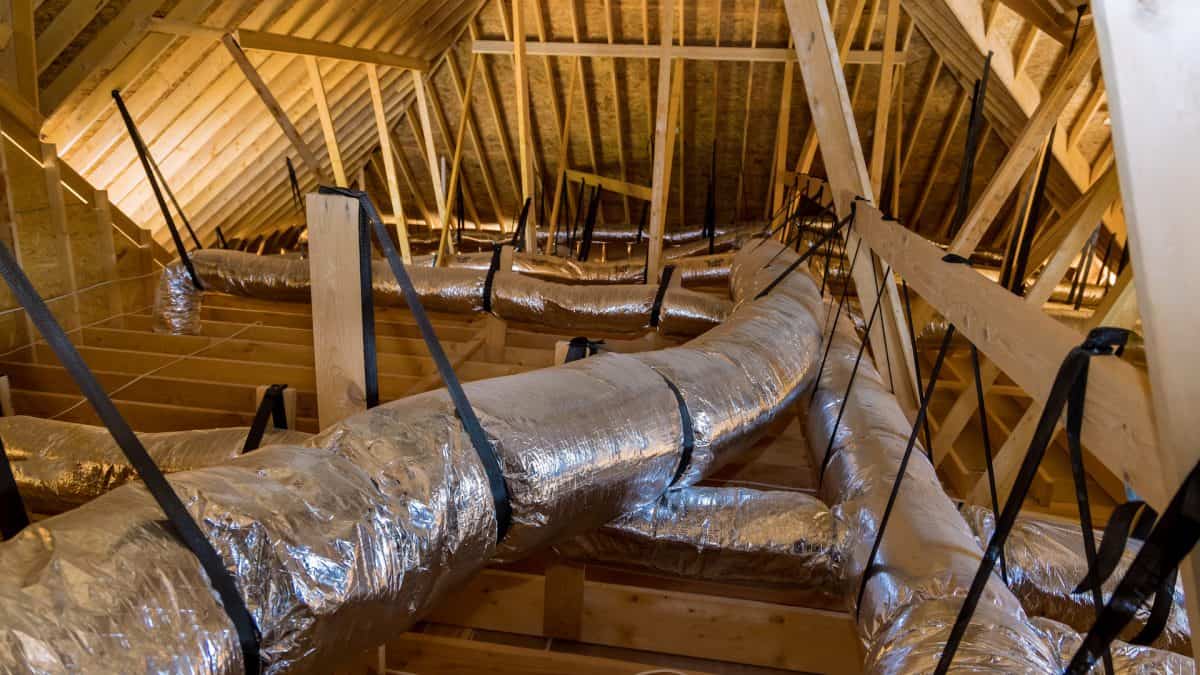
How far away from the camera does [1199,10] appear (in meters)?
0.80

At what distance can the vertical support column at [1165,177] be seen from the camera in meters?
0.81

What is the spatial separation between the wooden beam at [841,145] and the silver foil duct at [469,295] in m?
1.11

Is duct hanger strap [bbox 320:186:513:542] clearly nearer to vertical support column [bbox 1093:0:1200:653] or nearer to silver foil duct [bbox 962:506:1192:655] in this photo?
vertical support column [bbox 1093:0:1200:653]

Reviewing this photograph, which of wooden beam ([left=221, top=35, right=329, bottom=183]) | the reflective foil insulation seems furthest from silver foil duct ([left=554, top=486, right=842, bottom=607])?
wooden beam ([left=221, top=35, right=329, bottom=183])

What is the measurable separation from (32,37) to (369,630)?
13.9 ft

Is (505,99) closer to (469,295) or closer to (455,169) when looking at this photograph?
(455,169)

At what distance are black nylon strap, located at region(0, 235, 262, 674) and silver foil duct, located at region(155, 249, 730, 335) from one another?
11.0 feet

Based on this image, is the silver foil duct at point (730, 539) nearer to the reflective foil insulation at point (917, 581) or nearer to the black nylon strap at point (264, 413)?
the reflective foil insulation at point (917, 581)

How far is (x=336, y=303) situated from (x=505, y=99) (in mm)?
8540

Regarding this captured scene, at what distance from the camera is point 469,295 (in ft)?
15.6

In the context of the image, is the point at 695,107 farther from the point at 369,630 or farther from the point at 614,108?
the point at 369,630

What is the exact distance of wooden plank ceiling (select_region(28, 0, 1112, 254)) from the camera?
5.12 m

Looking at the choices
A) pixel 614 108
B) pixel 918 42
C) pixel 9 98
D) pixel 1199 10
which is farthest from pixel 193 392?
pixel 918 42

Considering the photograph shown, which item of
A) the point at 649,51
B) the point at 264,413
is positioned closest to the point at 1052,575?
the point at 264,413
